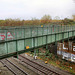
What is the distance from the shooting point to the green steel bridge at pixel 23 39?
284 inches

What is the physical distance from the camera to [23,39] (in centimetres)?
863

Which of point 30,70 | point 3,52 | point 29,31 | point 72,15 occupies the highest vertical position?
point 72,15

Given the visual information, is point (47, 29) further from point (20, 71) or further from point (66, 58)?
point (66, 58)

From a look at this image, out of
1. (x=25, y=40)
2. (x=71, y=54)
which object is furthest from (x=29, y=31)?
(x=71, y=54)

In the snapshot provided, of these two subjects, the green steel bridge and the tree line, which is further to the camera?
the tree line

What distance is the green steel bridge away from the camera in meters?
7.21

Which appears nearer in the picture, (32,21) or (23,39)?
(23,39)

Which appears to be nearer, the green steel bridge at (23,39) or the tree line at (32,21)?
the green steel bridge at (23,39)

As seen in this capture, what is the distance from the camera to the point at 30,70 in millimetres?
15211

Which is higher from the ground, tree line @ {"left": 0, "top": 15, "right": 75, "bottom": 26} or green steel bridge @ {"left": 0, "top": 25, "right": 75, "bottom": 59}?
tree line @ {"left": 0, "top": 15, "right": 75, "bottom": 26}

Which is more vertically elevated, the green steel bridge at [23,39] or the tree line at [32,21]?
the tree line at [32,21]

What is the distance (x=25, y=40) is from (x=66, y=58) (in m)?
13.7

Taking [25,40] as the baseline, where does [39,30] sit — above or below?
above

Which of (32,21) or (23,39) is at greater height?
(32,21)
